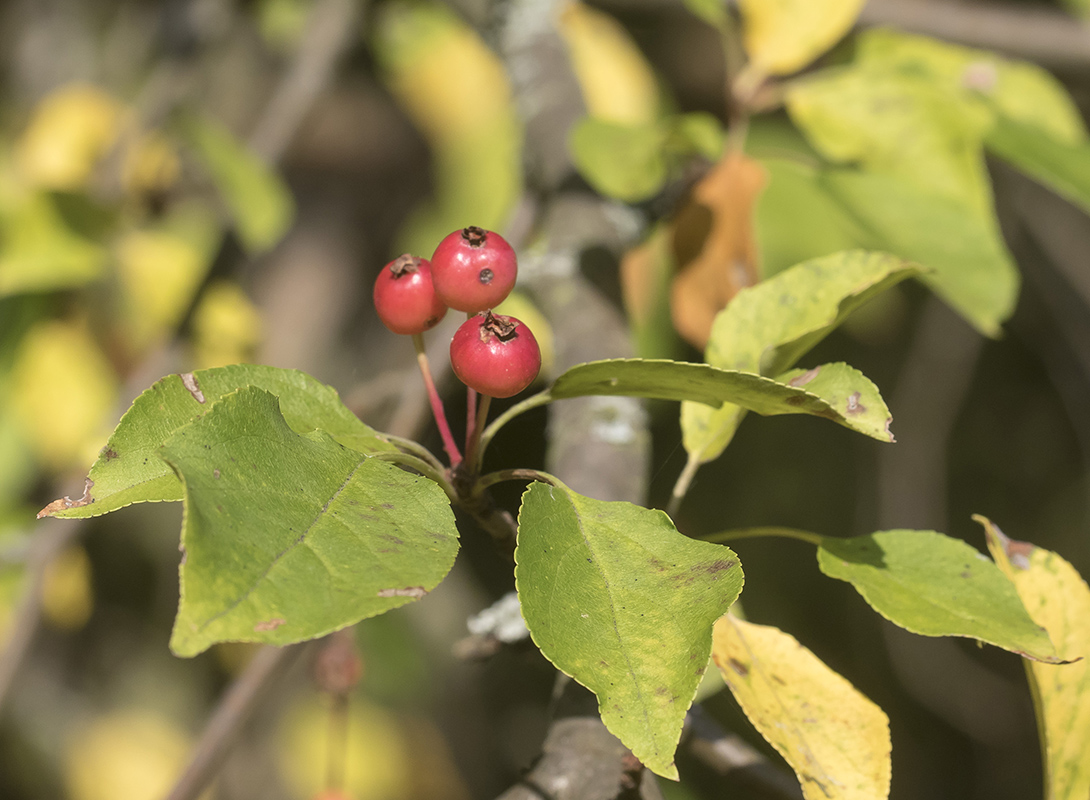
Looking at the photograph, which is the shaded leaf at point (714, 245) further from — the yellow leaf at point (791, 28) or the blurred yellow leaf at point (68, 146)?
the blurred yellow leaf at point (68, 146)

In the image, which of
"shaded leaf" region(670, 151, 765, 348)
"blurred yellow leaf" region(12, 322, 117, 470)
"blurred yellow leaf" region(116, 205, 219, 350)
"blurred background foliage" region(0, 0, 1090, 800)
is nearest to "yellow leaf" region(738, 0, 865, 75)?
"blurred background foliage" region(0, 0, 1090, 800)

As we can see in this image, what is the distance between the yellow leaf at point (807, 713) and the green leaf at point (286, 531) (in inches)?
8.8

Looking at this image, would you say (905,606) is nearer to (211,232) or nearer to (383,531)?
(383,531)

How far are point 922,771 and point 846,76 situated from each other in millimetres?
1637

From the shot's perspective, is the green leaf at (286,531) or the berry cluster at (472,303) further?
the berry cluster at (472,303)

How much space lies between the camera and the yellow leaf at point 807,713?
0.45m

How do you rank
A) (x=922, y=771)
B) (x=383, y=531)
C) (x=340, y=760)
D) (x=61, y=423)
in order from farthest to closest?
(x=922, y=771), (x=340, y=760), (x=61, y=423), (x=383, y=531)

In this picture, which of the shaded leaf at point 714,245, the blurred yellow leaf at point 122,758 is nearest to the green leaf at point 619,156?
the shaded leaf at point 714,245

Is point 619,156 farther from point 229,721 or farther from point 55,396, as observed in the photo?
point 55,396

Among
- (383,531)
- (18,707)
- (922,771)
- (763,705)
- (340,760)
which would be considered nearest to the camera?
(383,531)

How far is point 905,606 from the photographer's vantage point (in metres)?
0.45

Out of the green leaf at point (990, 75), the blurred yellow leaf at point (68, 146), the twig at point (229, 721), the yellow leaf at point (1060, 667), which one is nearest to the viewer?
the yellow leaf at point (1060, 667)

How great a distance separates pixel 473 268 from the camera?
447mm

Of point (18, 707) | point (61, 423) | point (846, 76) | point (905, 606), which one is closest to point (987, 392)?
point (846, 76)
